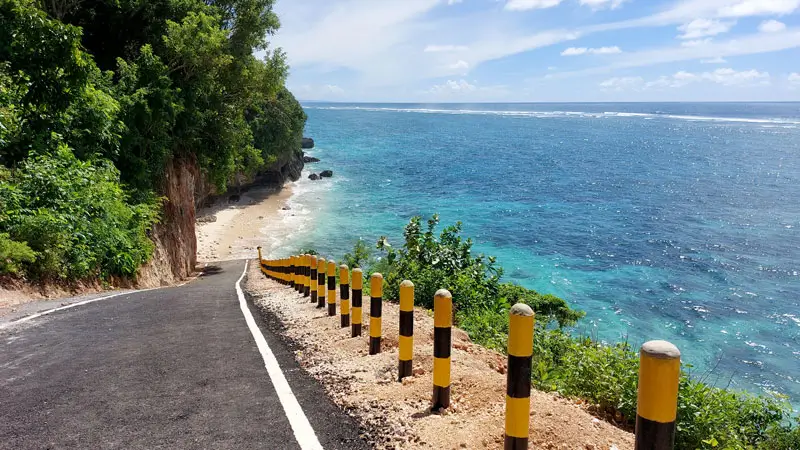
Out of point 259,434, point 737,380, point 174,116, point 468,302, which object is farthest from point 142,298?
point 737,380

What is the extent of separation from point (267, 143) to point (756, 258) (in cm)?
4410

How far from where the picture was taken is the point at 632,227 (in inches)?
1636

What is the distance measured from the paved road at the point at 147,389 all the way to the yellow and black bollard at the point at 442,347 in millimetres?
778

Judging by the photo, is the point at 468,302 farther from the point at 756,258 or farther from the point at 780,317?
the point at 756,258

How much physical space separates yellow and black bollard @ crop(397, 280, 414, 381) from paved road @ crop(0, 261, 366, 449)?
0.88 m

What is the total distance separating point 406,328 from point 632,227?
134ft

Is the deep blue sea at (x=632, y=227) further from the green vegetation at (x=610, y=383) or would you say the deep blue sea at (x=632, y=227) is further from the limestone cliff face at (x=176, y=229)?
the limestone cliff face at (x=176, y=229)

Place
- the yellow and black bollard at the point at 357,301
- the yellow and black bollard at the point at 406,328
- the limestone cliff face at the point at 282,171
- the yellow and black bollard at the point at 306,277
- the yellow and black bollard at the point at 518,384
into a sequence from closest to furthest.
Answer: the yellow and black bollard at the point at 518,384
the yellow and black bollard at the point at 406,328
the yellow and black bollard at the point at 357,301
the yellow and black bollard at the point at 306,277
the limestone cliff face at the point at 282,171

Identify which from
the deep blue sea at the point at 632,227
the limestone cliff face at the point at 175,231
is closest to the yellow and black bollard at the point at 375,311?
the deep blue sea at the point at 632,227

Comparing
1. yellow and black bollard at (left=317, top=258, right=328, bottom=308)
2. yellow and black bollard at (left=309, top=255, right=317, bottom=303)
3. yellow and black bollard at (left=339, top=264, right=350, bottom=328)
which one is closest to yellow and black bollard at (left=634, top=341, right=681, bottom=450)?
yellow and black bollard at (left=339, top=264, right=350, bottom=328)

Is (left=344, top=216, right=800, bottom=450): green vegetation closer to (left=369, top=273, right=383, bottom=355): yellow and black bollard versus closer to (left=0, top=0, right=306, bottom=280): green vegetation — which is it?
(left=369, top=273, right=383, bottom=355): yellow and black bollard

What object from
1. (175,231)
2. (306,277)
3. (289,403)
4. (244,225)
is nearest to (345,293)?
(289,403)

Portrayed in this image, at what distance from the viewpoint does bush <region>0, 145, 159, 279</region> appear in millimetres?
11188

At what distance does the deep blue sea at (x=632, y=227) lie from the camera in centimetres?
2189
